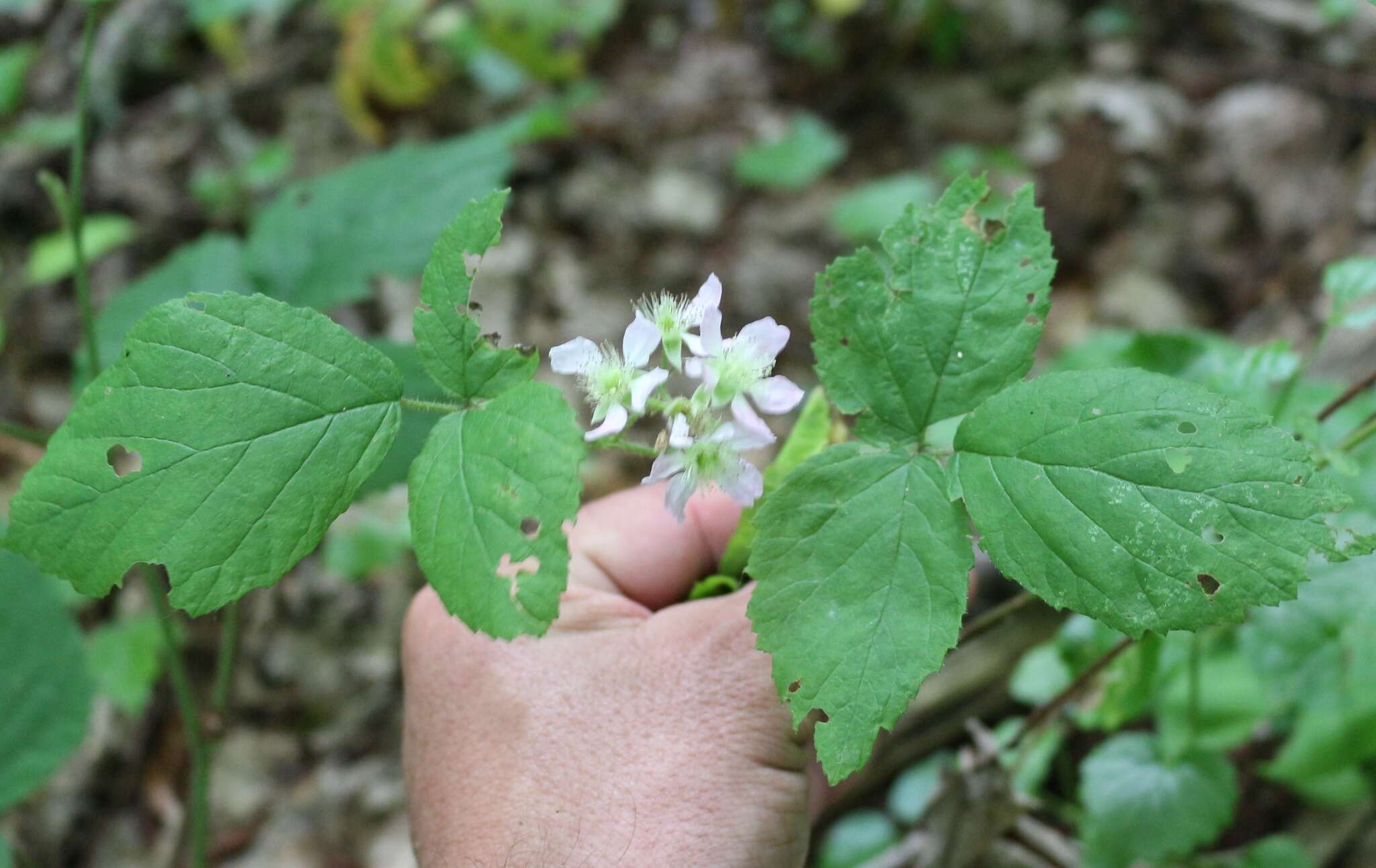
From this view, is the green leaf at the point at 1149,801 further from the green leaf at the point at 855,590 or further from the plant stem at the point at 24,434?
the plant stem at the point at 24,434

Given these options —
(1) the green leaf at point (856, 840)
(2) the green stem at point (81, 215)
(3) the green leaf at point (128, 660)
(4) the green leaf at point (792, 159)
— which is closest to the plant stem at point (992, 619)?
(1) the green leaf at point (856, 840)

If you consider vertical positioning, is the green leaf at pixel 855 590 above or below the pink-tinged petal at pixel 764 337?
below

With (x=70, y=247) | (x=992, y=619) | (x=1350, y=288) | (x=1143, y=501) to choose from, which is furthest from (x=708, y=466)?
(x=70, y=247)

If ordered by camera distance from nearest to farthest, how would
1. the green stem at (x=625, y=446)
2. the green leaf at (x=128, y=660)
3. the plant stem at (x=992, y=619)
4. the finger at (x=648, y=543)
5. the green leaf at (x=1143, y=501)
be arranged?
the green leaf at (x=1143, y=501)
the green stem at (x=625, y=446)
the plant stem at (x=992, y=619)
the finger at (x=648, y=543)
the green leaf at (x=128, y=660)

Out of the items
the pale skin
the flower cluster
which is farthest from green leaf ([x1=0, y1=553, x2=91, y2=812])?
the flower cluster

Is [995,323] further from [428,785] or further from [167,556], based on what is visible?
[428,785]

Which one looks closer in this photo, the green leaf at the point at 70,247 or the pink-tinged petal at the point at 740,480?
the pink-tinged petal at the point at 740,480

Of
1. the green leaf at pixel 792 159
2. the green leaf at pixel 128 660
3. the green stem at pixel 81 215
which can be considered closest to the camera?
the green stem at pixel 81 215

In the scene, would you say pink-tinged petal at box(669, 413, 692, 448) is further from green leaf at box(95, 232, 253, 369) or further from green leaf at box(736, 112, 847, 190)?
green leaf at box(736, 112, 847, 190)
